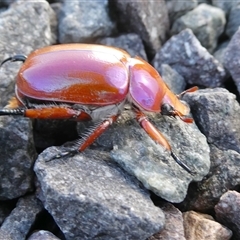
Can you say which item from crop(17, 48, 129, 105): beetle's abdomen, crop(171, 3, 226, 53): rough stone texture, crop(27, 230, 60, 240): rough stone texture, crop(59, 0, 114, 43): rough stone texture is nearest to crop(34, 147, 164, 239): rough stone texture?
crop(27, 230, 60, 240): rough stone texture

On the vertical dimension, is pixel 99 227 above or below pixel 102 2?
below

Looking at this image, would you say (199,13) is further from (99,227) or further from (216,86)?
(99,227)

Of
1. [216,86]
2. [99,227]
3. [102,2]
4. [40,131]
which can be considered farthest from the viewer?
[102,2]

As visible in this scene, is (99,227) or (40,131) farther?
(40,131)

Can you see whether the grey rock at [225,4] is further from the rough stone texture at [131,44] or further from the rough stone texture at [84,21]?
the rough stone texture at [84,21]

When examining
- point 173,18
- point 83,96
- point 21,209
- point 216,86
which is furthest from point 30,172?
point 173,18

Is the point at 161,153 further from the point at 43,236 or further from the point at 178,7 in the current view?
the point at 178,7

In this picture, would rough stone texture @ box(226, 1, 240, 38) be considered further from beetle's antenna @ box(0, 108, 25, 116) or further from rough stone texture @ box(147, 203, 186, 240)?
beetle's antenna @ box(0, 108, 25, 116)
